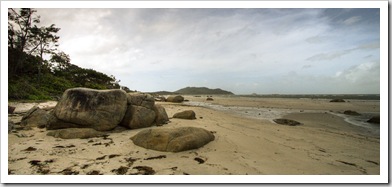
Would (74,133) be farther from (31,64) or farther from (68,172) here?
(31,64)

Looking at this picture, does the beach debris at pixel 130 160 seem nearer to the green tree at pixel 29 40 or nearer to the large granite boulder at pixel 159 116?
the large granite boulder at pixel 159 116

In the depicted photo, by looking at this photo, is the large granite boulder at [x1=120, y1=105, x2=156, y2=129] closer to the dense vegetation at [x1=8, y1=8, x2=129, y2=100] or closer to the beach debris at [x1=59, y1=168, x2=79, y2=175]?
the beach debris at [x1=59, y1=168, x2=79, y2=175]

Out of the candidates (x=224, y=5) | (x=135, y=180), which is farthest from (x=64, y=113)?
(x=224, y=5)

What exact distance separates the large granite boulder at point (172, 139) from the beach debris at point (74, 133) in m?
1.46

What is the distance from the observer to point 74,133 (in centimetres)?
553

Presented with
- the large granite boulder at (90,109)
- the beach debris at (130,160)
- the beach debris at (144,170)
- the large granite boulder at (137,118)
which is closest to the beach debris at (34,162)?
the beach debris at (130,160)

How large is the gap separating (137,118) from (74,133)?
1.95m

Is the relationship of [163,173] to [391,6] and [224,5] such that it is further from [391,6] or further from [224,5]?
[391,6]

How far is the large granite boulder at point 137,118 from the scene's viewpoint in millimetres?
6762

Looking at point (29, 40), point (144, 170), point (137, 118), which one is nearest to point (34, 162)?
point (144, 170)

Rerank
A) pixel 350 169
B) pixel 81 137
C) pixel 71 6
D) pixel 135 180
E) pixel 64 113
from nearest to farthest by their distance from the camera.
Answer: pixel 135 180 → pixel 350 169 → pixel 71 6 → pixel 81 137 → pixel 64 113

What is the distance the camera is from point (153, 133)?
4980 mm

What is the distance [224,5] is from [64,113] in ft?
18.8

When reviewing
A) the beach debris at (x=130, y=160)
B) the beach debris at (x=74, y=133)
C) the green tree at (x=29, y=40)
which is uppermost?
the green tree at (x=29, y=40)
